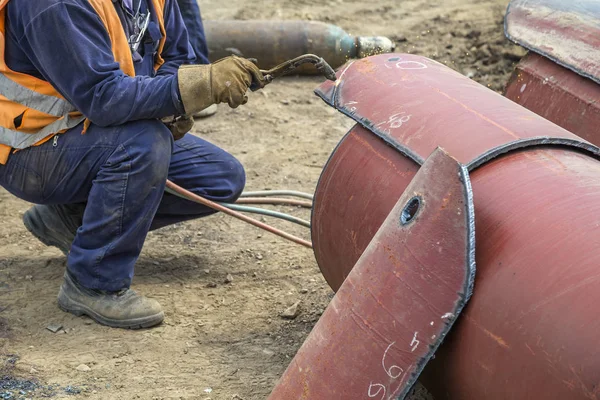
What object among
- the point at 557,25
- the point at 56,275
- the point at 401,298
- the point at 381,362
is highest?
the point at 557,25

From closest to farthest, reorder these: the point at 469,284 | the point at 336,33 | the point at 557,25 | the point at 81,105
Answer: the point at 469,284 → the point at 81,105 → the point at 557,25 → the point at 336,33

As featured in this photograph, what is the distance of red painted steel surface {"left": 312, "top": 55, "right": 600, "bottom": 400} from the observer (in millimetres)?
1976

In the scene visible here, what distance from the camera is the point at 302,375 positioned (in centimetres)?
239

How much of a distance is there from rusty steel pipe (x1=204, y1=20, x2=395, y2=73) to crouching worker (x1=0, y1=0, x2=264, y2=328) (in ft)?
8.60

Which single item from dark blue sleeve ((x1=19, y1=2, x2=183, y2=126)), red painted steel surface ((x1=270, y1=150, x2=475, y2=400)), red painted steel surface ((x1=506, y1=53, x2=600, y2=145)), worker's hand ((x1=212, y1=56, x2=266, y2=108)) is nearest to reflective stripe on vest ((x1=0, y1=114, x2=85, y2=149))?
dark blue sleeve ((x1=19, y1=2, x2=183, y2=126))

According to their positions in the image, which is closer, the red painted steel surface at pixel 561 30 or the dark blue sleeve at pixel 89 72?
the dark blue sleeve at pixel 89 72

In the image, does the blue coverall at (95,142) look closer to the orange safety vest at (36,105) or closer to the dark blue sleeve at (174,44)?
the orange safety vest at (36,105)

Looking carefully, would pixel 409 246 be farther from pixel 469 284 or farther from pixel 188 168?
pixel 188 168

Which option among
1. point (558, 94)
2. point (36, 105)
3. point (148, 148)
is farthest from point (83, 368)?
point (558, 94)

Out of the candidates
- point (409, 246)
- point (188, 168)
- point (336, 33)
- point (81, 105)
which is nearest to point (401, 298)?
point (409, 246)

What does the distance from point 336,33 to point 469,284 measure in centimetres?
433

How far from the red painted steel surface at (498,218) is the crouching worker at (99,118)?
59cm

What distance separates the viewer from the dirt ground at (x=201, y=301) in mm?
3078

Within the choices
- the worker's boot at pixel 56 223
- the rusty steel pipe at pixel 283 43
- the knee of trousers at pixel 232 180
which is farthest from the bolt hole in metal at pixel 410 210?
the rusty steel pipe at pixel 283 43
